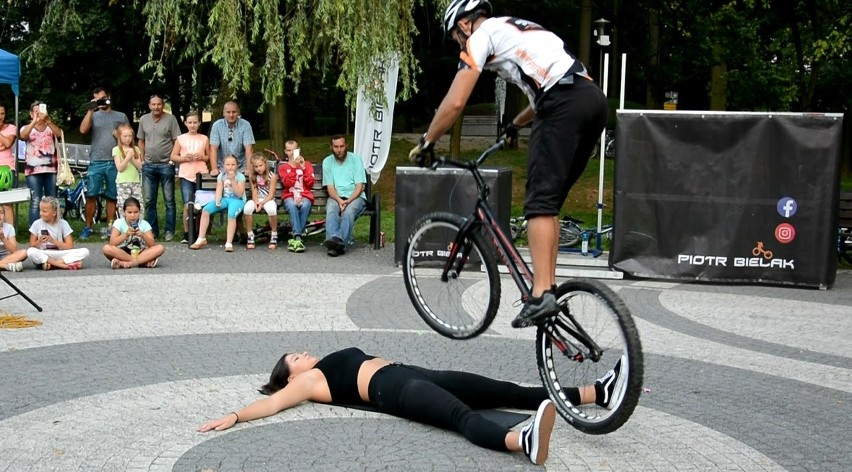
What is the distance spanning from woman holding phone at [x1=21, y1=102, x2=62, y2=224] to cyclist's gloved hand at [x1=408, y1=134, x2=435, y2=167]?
10.3 m

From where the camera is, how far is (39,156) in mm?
14734

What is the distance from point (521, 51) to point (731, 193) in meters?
7.00

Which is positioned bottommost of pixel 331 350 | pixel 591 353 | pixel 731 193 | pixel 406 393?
pixel 331 350

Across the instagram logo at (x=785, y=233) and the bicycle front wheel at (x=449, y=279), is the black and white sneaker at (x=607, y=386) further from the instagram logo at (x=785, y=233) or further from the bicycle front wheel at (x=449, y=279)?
the instagram logo at (x=785, y=233)

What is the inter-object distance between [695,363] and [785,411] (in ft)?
4.56

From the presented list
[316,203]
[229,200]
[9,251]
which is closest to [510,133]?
[9,251]

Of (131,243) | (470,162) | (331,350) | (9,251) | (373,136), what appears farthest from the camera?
(373,136)

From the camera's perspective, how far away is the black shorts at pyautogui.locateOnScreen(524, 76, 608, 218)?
5570mm

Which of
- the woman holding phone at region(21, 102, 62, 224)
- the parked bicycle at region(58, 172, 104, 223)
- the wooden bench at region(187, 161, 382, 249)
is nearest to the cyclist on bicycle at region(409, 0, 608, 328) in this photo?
the wooden bench at region(187, 161, 382, 249)

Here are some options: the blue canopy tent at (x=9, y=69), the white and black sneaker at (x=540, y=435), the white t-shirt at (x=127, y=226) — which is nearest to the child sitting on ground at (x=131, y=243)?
the white t-shirt at (x=127, y=226)

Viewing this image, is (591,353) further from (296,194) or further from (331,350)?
(296,194)

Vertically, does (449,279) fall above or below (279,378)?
above

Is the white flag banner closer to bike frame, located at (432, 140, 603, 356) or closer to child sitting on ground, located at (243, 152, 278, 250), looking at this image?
child sitting on ground, located at (243, 152, 278, 250)

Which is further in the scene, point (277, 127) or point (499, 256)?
point (277, 127)
